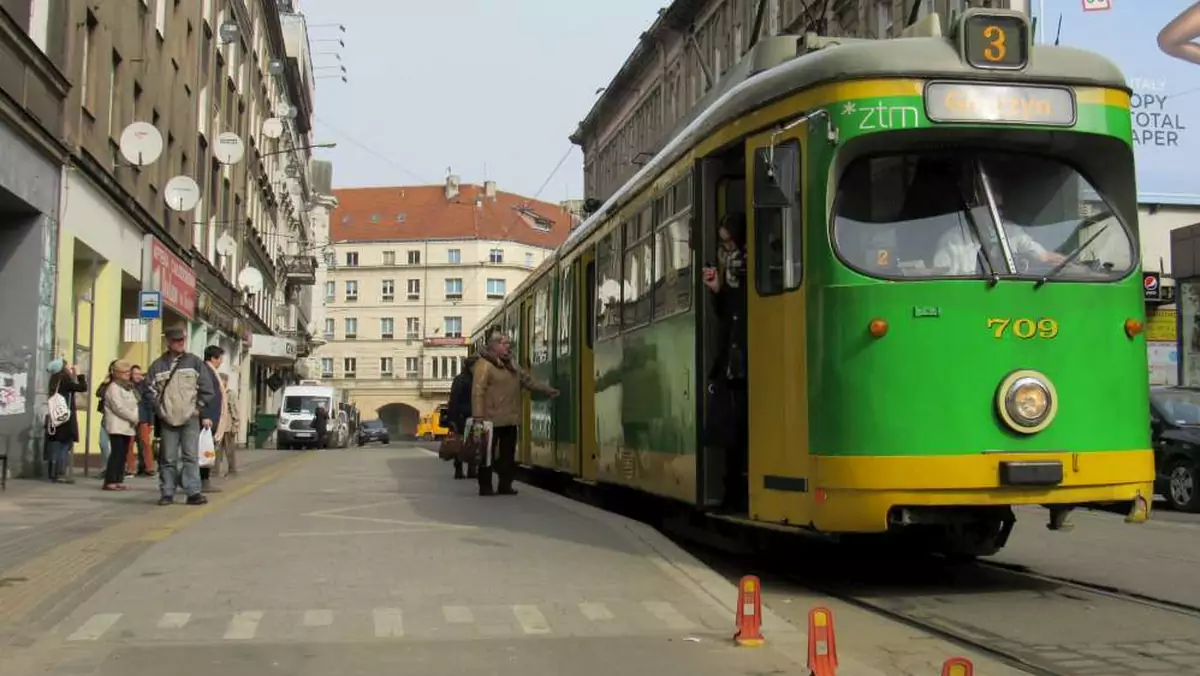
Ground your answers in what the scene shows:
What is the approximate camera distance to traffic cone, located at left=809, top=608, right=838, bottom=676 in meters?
4.91

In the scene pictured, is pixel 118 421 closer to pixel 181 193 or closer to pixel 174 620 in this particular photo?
pixel 181 193

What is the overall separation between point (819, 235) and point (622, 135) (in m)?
58.3

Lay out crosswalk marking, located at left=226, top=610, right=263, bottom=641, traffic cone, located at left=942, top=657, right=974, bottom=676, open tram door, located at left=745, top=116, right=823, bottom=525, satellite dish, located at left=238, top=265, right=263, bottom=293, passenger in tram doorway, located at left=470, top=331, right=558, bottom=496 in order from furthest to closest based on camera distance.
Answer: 1. satellite dish, located at left=238, top=265, right=263, bottom=293
2. passenger in tram doorway, located at left=470, top=331, right=558, bottom=496
3. open tram door, located at left=745, top=116, right=823, bottom=525
4. crosswalk marking, located at left=226, top=610, right=263, bottom=641
5. traffic cone, located at left=942, top=657, right=974, bottom=676

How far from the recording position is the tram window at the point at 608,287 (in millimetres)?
11773

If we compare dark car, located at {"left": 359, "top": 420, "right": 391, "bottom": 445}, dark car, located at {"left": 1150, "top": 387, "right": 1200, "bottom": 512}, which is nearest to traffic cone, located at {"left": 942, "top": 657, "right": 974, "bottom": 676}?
dark car, located at {"left": 1150, "top": 387, "right": 1200, "bottom": 512}

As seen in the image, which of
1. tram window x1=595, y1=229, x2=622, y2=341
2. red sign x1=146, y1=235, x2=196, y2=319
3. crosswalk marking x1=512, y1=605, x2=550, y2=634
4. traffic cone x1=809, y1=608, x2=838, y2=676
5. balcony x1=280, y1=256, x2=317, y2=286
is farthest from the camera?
balcony x1=280, y1=256, x2=317, y2=286

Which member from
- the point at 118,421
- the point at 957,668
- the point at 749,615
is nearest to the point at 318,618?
the point at 749,615

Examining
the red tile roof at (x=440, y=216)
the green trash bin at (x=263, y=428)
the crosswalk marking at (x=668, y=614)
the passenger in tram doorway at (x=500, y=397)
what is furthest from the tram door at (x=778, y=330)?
the red tile roof at (x=440, y=216)

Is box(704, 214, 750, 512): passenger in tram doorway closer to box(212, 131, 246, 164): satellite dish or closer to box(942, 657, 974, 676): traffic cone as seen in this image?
box(942, 657, 974, 676): traffic cone

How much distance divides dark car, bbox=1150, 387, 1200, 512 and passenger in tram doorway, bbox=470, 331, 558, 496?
24.8ft

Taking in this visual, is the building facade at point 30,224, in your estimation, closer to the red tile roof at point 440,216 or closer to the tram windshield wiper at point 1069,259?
the tram windshield wiper at point 1069,259

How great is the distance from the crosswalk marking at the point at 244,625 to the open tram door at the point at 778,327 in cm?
316

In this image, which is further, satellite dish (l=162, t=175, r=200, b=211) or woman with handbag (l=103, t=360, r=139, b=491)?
satellite dish (l=162, t=175, r=200, b=211)

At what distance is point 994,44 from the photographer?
7.63 m
